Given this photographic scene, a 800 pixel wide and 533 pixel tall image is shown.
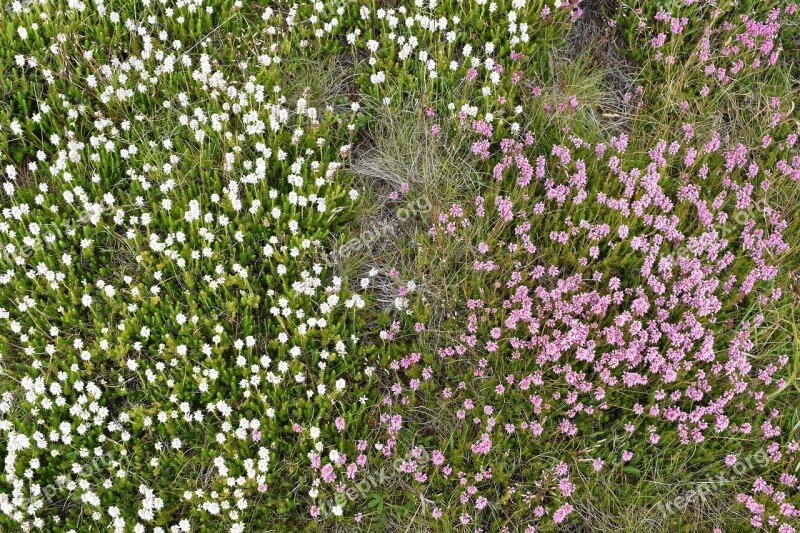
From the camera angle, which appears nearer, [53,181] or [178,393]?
[178,393]

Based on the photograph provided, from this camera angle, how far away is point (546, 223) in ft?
15.4

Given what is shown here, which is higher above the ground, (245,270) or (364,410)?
(245,270)

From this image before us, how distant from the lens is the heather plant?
4.16 metres

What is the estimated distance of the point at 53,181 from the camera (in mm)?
4859

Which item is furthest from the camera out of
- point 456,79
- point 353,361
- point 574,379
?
point 456,79

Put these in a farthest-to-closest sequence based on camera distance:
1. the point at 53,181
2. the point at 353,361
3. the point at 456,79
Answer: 1. the point at 456,79
2. the point at 53,181
3. the point at 353,361

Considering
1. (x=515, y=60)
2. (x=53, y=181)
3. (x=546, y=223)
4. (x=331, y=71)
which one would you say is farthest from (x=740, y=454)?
(x=53, y=181)

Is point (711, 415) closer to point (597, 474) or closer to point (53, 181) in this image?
point (597, 474)

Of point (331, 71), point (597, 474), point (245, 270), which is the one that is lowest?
point (597, 474)

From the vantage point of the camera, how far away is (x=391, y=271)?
467 centimetres

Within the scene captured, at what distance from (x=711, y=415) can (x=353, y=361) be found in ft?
8.20

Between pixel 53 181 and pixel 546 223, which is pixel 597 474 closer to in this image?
pixel 546 223

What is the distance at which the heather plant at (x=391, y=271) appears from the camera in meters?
4.16

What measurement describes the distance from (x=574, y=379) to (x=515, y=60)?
109 inches
